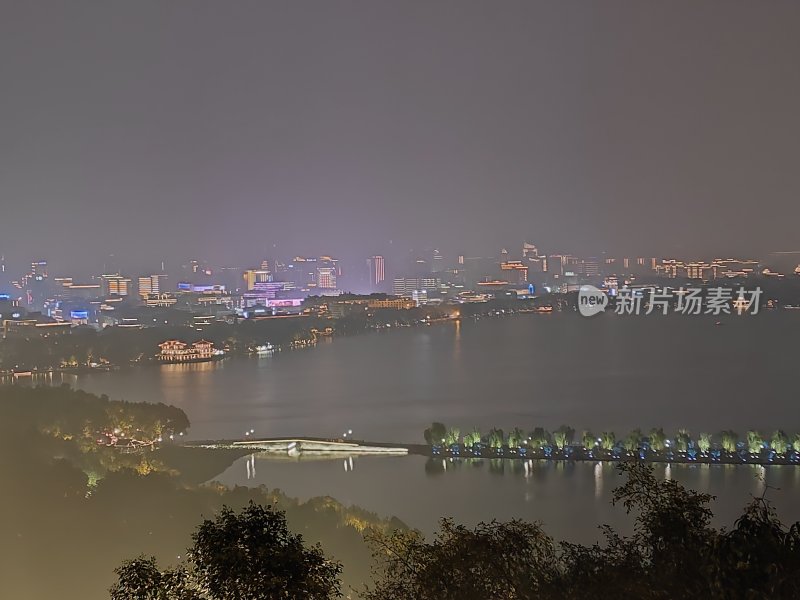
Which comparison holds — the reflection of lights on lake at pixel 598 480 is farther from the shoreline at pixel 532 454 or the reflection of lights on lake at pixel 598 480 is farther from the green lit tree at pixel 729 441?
the green lit tree at pixel 729 441

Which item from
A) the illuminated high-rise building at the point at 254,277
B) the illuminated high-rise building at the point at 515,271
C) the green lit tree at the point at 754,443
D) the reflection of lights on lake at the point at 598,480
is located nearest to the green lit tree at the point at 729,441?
the green lit tree at the point at 754,443

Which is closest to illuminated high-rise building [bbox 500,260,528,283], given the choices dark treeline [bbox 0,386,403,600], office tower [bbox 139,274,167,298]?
office tower [bbox 139,274,167,298]

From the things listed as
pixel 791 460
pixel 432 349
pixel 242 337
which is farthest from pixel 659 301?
pixel 791 460

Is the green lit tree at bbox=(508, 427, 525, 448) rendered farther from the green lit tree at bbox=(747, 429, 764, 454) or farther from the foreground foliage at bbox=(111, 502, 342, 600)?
the foreground foliage at bbox=(111, 502, 342, 600)

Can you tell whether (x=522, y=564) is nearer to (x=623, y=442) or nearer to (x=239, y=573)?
(x=239, y=573)

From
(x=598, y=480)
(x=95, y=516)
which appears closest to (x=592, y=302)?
(x=598, y=480)
